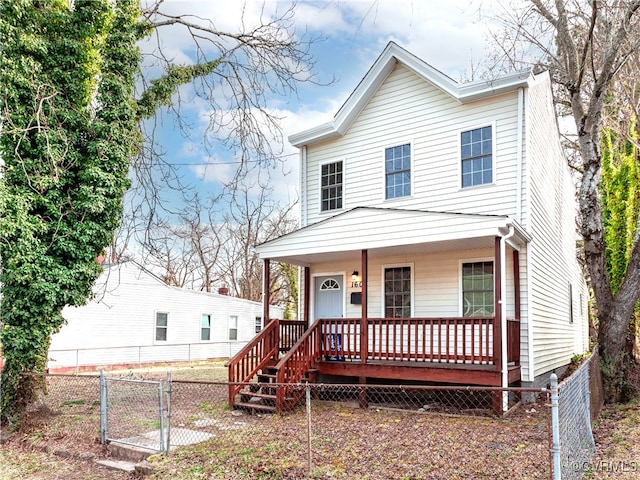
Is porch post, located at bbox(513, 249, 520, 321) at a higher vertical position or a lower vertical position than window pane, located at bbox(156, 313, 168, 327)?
higher

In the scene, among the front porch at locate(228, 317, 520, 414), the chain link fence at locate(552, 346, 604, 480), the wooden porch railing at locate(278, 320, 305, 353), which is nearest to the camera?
the chain link fence at locate(552, 346, 604, 480)

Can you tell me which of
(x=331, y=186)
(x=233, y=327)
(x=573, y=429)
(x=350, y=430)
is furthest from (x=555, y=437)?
(x=233, y=327)

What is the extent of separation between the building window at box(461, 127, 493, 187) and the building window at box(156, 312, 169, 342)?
596 inches

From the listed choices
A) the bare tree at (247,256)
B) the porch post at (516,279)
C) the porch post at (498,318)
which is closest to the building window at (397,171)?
the porch post at (516,279)

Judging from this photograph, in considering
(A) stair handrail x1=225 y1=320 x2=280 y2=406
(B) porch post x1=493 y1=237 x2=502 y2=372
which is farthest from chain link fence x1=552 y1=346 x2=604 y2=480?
(A) stair handrail x1=225 y1=320 x2=280 y2=406

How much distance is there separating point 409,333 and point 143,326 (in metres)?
14.4

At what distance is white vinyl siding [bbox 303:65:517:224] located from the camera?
35.3 feet

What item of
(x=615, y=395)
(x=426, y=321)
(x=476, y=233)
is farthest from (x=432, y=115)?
(x=615, y=395)

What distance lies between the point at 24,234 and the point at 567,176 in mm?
15842

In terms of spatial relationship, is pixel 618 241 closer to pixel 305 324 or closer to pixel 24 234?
pixel 305 324

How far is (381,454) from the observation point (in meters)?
6.51

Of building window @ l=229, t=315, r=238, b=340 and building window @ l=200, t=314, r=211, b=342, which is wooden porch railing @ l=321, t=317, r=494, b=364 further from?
building window @ l=229, t=315, r=238, b=340

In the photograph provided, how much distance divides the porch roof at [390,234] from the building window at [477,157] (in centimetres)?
156

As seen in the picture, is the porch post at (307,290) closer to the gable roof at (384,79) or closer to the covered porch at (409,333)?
the covered porch at (409,333)
